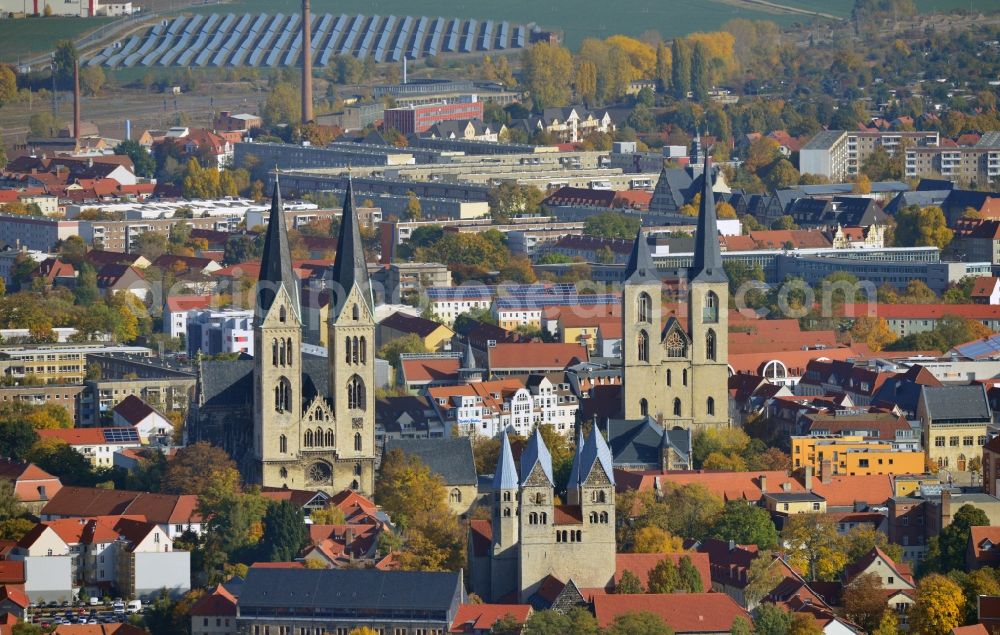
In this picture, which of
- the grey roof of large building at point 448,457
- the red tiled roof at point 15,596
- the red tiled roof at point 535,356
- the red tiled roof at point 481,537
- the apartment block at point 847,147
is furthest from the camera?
the apartment block at point 847,147

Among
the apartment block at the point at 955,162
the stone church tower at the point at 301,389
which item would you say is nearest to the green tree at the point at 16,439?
the stone church tower at the point at 301,389

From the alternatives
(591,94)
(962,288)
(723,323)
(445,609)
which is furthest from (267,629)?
(591,94)

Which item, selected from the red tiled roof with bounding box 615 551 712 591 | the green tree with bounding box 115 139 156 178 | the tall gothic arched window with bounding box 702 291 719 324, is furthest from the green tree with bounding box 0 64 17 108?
the red tiled roof with bounding box 615 551 712 591

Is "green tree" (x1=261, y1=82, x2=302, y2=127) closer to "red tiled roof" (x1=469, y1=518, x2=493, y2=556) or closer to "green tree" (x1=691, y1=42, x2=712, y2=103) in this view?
"green tree" (x1=691, y1=42, x2=712, y2=103)

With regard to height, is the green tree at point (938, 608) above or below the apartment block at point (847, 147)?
below

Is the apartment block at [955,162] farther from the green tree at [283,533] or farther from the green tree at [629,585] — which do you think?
the green tree at [629,585]

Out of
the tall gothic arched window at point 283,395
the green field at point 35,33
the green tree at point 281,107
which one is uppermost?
the green field at point 35,33
